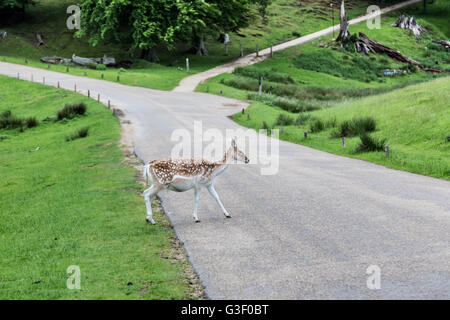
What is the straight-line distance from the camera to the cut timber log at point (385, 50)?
246 feet

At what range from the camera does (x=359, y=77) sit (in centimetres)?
6669

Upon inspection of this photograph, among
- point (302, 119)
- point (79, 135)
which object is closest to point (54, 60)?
point (79, 135)

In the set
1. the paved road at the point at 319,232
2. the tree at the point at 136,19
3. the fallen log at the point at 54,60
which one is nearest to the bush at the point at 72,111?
the paved road at the point at 319,232

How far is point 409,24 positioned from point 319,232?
87.5 meters

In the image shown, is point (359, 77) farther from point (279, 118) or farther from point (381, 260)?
point (381, 260)

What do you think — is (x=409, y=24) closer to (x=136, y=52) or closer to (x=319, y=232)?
(x=136, y=52)

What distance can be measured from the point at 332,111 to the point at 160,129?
1310cm

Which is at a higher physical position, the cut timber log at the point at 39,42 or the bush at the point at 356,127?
the cut timber log at the point at 39,42

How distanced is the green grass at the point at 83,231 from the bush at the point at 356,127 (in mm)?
13328

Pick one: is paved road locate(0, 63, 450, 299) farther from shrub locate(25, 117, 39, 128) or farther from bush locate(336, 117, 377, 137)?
shrub locate(25, 117, 39, 128)

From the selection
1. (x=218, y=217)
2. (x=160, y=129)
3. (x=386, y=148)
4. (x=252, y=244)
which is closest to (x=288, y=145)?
(x=386, y=148)

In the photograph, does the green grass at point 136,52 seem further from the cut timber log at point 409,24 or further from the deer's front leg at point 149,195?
the deer's front leg at point 149,195

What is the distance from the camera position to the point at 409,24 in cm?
8888

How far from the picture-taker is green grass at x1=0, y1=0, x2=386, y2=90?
2298 inches
